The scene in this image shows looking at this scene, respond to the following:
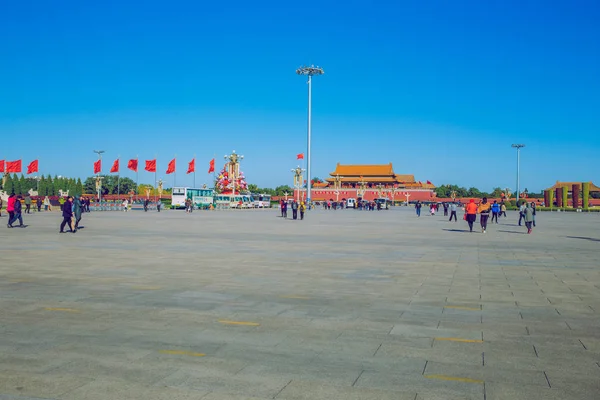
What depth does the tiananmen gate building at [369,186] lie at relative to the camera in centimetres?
11038

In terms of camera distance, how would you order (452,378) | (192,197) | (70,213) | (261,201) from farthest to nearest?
(261,201), (192,197), (70,213), (452,378)

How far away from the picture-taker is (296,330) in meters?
5.54

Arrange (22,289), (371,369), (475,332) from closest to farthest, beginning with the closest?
(371,369) → (475,332) → (22,289)

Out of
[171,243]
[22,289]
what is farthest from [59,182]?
[22,289]

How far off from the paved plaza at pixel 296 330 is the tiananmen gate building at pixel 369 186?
9897cm

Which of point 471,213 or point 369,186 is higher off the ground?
point 369,186

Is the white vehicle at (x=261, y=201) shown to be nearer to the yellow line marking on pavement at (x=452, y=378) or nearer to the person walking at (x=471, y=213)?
the person walking at (x=471, y=213)

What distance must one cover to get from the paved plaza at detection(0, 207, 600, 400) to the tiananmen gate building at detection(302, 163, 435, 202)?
9897 cm

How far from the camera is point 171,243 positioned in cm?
1616

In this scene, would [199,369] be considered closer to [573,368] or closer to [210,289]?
[573,368]

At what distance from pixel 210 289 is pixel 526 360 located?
4837 millimetres

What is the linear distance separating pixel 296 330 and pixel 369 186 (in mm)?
108459

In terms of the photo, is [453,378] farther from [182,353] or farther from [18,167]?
[18,167]

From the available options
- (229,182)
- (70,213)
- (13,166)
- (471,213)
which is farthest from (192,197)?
(471,213)
